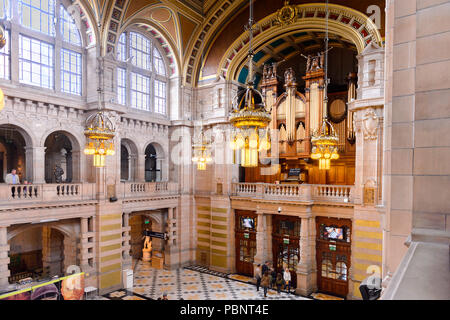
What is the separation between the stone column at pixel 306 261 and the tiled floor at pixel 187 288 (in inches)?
25.7

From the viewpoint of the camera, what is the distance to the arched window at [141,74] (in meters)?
14.8

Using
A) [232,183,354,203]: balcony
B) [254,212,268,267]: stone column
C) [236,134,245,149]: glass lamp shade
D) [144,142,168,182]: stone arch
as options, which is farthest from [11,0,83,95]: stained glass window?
[254,212,268,267]: stone column

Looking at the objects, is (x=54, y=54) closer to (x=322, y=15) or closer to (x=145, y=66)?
(x=145, y=66)

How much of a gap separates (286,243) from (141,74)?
446 inches

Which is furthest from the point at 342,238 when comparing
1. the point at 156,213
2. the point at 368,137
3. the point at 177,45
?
the point at 177,45

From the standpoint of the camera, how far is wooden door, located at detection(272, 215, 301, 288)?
14.5 meters

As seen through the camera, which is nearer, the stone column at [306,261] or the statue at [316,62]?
the stone column at [306,261]

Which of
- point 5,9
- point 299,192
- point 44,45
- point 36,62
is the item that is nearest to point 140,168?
point 36,62

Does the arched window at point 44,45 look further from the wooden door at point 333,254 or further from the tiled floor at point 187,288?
the wooden door at point 333,254

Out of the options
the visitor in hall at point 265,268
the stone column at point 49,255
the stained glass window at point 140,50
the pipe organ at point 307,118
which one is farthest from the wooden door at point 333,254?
the stone column at point 49,255

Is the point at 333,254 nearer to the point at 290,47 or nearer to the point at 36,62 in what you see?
the point at 290,47
